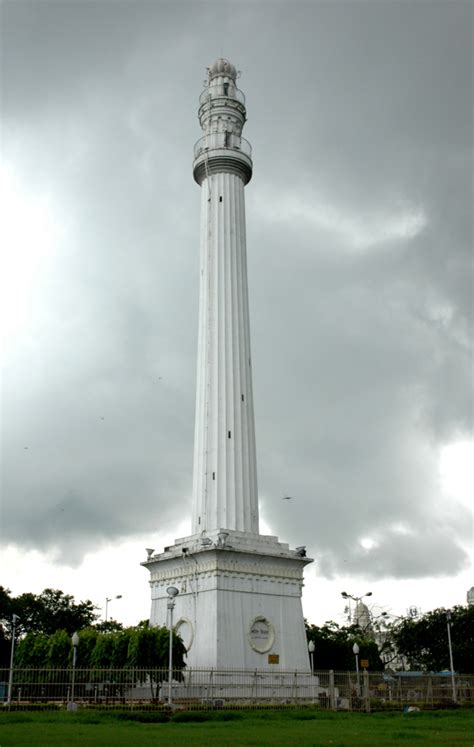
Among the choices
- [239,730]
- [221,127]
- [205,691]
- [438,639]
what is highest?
[221,127]

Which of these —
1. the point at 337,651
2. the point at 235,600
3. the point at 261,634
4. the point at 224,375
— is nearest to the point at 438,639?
the point at 337,651

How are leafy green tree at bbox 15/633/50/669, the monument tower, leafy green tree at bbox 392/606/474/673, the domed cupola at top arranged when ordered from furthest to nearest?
leafy green tree at bbox 392/606/474/673 < the domed cupola at top < leafy green tree at bbox 15/633/50/669 < the monument tower

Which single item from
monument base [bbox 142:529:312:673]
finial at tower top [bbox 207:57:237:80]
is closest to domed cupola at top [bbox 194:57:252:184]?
finial at tower top [bbox 207:57:237:80]

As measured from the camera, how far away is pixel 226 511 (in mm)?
37906

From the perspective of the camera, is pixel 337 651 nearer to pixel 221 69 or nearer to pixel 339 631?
pixel 339 631

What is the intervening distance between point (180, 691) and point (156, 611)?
680 centimetres

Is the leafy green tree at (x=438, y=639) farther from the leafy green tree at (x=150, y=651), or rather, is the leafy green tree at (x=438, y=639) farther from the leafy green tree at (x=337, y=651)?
the leafy green tree at (x=150, y=651)

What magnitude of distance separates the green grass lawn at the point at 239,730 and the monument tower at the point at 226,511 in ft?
26.8

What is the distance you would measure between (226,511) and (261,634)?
600 cm

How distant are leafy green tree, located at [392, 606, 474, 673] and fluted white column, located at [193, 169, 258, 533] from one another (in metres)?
28.4

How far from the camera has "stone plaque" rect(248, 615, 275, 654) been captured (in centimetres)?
3584

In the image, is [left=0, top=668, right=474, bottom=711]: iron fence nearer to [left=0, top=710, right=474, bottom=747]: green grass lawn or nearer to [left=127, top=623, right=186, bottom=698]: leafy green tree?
[left=127, top=623, right=186, bottom=698]: leafy green tree

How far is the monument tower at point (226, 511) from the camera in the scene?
1401 inches

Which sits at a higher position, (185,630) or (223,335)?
(223,335)
